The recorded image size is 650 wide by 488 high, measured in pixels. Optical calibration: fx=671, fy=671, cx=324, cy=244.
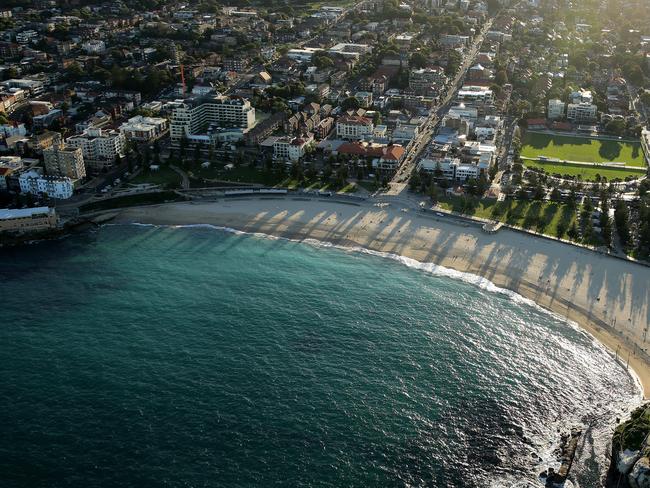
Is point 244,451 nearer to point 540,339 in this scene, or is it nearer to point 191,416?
point 191,416

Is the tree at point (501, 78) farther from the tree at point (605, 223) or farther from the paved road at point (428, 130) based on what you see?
the tree at point (605, 223)

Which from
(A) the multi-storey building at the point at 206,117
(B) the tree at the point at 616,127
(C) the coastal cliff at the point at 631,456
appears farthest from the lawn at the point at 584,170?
(C) the coastal cliff at the point at 631,456

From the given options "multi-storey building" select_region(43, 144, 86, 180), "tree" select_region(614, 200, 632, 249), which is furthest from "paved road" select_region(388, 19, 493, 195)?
"multi-storey building" select_region(43, 144, 86, 180)

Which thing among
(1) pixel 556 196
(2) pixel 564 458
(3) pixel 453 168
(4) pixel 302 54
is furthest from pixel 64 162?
(4) pixel 302 54

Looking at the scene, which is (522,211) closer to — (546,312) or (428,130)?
(546,312)

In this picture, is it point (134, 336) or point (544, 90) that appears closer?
point (134, 336)

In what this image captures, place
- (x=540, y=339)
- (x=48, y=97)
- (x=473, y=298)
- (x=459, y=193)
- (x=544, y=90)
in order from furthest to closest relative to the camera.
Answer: (x=544, y=90), (x=48, y=97), (x=459, y=193), (x=473, y=298), (x=540, y=339)

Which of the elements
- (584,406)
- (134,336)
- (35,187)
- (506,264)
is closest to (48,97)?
(35,187)

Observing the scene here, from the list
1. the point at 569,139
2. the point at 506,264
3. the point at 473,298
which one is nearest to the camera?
the point at 473,298
